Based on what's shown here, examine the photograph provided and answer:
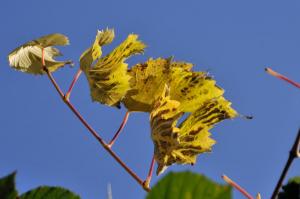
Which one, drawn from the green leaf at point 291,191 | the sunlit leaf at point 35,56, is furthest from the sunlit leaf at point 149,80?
the green leaf at point 291,191

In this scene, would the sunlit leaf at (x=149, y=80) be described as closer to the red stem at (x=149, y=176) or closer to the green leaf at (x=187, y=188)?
the red stem at (x=149, y=176)

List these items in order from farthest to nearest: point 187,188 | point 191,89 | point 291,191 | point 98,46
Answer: point 98,46
point 191,89
point 291,191
point 187,188

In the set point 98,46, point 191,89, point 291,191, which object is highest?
point 98,46

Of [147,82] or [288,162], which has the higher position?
[147,82]

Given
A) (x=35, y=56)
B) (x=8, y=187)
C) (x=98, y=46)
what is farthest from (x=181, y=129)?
(x=8, y=187)

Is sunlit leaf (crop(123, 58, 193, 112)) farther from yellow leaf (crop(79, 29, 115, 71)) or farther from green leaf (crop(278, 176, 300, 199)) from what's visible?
green leaf (crop(278, 176, 300, 199))

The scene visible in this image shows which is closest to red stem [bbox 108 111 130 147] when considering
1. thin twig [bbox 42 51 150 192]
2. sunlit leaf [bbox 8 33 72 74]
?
thin twig [bbox 42 51 150 192]

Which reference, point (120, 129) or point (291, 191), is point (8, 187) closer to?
point (291, 191)

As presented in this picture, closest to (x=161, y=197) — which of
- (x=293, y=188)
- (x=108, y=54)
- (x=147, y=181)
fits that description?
(x=293, y=188)
